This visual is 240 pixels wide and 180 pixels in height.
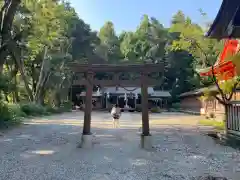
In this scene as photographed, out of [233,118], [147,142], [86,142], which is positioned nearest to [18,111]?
[86,142]

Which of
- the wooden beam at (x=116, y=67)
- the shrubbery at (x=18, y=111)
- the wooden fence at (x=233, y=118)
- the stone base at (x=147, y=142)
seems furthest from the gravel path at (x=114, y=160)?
the shrubbery at (x=18, y=111)

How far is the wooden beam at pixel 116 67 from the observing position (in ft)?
32.0

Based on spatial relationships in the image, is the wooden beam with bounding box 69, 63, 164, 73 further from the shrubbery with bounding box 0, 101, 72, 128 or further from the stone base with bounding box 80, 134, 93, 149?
the shrubbery with bounding box 0, 101, 72, 128

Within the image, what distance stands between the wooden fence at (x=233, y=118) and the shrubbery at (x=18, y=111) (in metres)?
10.6

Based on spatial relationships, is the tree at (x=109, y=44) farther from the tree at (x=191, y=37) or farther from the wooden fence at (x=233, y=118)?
the wooden fence at (x=233, y=118)

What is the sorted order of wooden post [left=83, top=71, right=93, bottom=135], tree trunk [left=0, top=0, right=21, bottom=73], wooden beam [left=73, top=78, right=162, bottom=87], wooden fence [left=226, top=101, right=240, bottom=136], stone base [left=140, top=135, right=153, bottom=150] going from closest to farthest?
stone base [left=140, top=135, right=153, bottom=150] < wooden post [left=83, top=71, right=93, bottom=135] < wooden beam [left=73, top=78, right=162, bottom=87] < wooden fence [left=226, top=101, right=240, bottom=136] < tree trunk [left=0, top=0, right=21, bottom=73]

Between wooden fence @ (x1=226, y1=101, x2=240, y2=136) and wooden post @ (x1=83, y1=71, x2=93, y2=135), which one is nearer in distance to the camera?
wooden post @ (x1=83, y1=71, x2=93, y2=135)

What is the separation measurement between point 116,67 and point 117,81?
1.72ft

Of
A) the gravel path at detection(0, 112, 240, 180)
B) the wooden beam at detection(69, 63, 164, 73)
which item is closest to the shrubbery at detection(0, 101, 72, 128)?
the gravel path at detection(0, 112, 240, 180)

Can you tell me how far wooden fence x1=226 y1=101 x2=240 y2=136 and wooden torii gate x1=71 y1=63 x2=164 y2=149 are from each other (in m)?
3.27

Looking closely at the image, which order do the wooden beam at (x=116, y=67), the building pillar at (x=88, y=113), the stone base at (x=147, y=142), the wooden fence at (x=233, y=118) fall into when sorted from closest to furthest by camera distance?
the stone base at (x=147, y=142) → the building pillar at (x=88, y=113) → the wooden beam at (x=116, y=67) → the wooden fence at (x=233, y=118)

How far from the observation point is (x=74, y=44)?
3775cm

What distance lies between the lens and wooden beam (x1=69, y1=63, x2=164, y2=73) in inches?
384

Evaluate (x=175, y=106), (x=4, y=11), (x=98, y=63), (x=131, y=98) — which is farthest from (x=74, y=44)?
(x=98, y=63)
